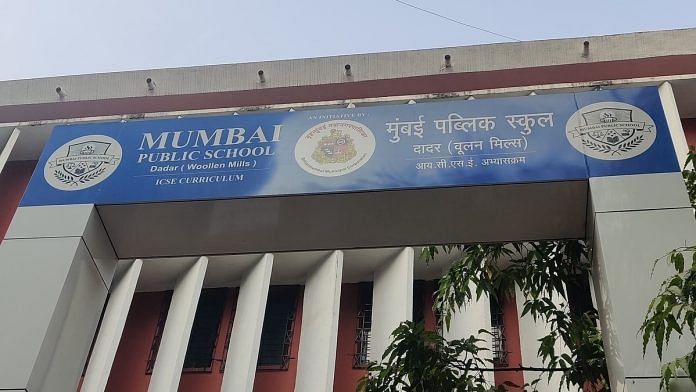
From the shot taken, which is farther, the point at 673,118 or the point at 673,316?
the point at 673,118

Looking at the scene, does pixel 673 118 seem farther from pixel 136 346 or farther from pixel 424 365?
pixel 136 346

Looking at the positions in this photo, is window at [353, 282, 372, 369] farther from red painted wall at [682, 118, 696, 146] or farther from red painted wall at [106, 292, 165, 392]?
red painted wall at [682, 118, 696, 146]

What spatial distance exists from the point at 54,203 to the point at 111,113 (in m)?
9.61

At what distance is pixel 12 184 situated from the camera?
15516 mm

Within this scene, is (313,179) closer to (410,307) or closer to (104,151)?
(104,151)

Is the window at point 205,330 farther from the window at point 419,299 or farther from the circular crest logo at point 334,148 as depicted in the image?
the circular crest logo at point 334,148

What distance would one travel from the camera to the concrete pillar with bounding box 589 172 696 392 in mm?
3639

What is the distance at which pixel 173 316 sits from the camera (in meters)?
14.4

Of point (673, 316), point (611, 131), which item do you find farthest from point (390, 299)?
Answer: point (673, 316)

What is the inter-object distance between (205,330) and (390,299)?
12.6 ft

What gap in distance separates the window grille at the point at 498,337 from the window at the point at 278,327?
389cm

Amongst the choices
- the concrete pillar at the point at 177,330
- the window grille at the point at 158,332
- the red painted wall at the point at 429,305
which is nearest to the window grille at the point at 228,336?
the concrete pillar at the point at 177,330

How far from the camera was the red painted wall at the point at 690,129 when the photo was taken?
14648mm

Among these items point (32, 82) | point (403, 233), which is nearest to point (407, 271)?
point (32, 82)
